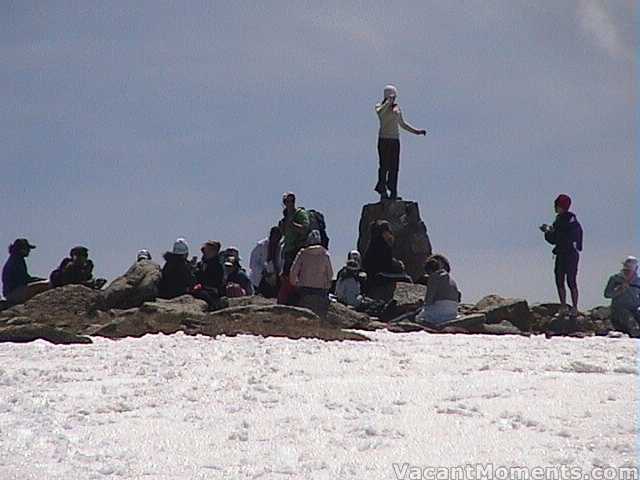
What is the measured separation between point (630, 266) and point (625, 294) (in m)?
0.39

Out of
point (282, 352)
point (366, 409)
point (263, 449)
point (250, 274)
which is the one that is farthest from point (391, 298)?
point (263, 449)

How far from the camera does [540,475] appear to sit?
455 cm

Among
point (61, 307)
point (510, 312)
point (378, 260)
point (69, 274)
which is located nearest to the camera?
point (510, 312)

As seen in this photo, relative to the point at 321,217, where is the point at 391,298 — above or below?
below

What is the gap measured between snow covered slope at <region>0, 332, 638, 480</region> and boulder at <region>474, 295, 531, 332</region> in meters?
4.92

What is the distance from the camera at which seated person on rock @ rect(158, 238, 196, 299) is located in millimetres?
15023

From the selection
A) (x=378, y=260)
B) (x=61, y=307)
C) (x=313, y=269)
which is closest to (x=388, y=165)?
(x=378, y=260)

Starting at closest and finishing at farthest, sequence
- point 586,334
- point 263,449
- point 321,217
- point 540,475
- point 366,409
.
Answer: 1. point 540,475
2. point 263,449
3. point 366,409
4. point 586,334
5. point 321,217

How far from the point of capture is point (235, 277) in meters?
16.8

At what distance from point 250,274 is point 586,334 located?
6698 mm

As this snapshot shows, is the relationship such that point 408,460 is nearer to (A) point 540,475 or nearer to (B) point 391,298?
(A) point 540,475

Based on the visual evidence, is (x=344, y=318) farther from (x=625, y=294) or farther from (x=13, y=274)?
(x=13, y=274)

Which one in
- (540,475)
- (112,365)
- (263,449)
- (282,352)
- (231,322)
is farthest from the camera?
(231,322)

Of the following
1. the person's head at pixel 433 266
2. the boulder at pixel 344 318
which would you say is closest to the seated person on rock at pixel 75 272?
the boulder at pixel 344 318
